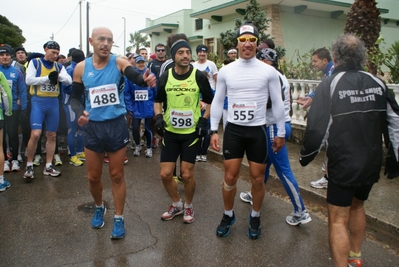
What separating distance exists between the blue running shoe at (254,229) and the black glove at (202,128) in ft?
3.49

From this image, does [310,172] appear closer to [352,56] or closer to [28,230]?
[352,56]

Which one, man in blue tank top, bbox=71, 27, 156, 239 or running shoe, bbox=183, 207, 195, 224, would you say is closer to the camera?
man in blue tank top, bbox=71, 27, 156, 239

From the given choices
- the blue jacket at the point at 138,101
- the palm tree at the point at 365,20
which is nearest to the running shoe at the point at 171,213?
the blue jacket at the point at 138,101

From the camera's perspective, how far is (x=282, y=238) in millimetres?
3607

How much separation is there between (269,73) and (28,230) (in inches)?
121

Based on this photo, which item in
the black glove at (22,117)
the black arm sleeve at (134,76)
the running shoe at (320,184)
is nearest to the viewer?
the black arm sleeve at (134,76)

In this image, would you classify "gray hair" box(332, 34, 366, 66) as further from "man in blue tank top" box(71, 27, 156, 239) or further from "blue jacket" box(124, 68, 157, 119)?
"blue jacket" box(124, 68, 157, 119)

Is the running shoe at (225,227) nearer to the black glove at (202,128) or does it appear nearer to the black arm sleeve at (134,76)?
the black glove at (202,128)

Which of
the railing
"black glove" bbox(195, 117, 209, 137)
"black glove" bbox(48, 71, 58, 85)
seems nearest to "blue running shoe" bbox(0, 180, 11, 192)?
"black glove" bbox(48, 71, 58, 85)

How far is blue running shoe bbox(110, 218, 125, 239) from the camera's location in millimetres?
3535

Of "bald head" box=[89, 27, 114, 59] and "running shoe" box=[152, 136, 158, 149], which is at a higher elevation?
"bald head" box=[89, 27, 114, 59]

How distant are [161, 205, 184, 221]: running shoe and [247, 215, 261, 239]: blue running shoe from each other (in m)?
0.94

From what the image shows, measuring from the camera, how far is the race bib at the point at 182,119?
3.82 m

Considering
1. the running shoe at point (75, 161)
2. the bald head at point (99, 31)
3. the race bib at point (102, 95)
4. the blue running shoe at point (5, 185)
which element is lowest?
the blue running shoe at point (5, 185)
